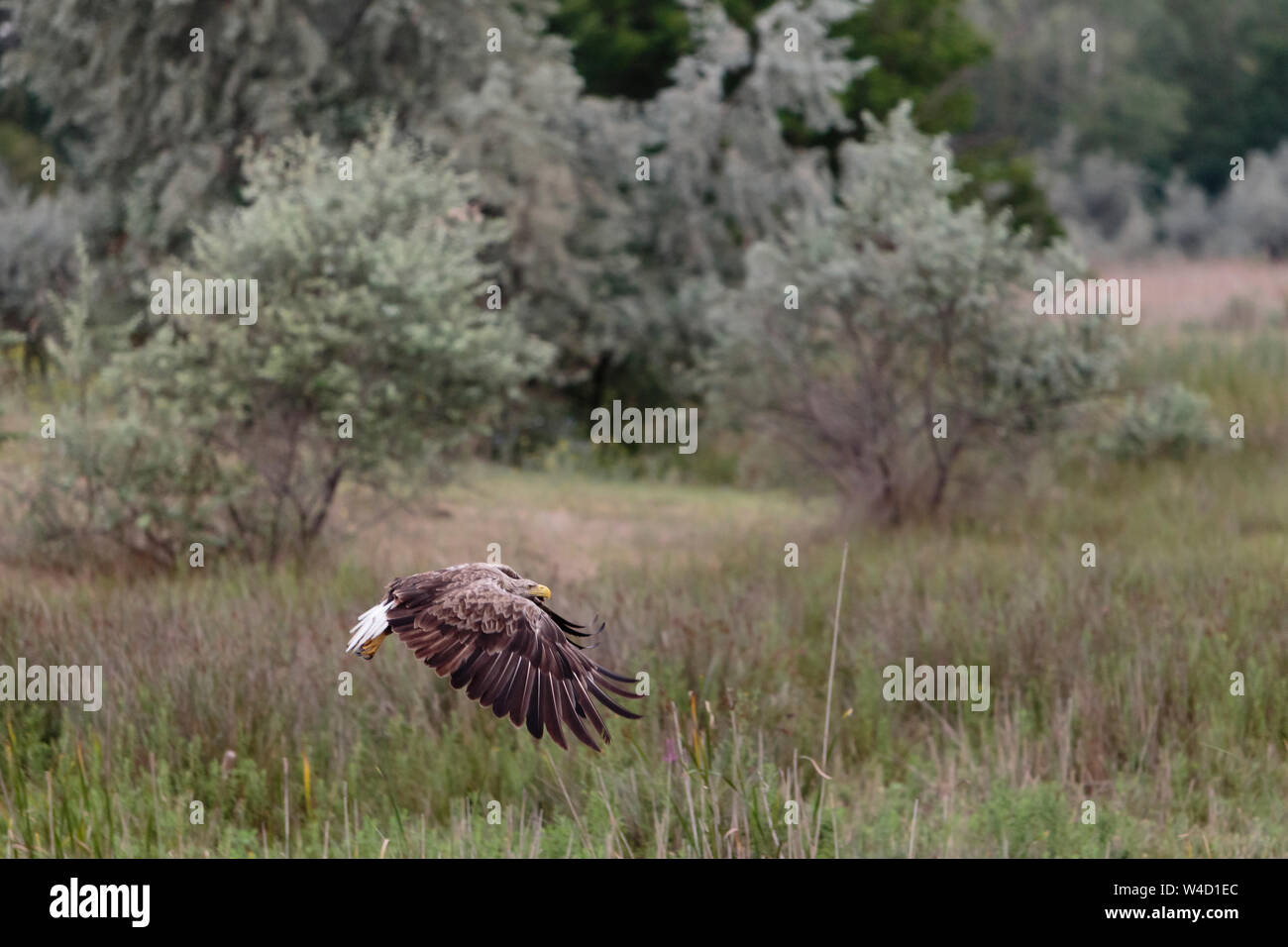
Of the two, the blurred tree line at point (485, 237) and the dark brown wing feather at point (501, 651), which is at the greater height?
the blurred tree line at point (485, 237)

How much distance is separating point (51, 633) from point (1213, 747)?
580 centimetres

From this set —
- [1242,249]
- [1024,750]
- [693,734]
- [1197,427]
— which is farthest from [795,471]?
[1242,249]

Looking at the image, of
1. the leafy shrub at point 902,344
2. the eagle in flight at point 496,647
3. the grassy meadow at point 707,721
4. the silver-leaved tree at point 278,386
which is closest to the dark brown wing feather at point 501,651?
the eagle in flight at point 496,647

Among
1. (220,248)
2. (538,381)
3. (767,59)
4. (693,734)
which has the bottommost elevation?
(693,734)

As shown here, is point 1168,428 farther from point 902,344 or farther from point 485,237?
point 485,237

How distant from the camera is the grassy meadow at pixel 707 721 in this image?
523cm

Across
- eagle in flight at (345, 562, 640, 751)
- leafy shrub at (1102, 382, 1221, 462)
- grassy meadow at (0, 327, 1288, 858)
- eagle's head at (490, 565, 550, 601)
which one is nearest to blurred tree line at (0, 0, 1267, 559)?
grassy meadow at (0, 327, 1288, 858)

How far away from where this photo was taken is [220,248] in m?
11.4

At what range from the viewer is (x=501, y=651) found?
149 inches

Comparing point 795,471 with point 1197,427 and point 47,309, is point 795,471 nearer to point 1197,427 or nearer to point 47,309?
point 1197,427

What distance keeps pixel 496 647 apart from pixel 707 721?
2889 millimetres

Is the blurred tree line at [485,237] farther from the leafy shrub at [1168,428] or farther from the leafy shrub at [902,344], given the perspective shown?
the leafy shrub at [1168,428]

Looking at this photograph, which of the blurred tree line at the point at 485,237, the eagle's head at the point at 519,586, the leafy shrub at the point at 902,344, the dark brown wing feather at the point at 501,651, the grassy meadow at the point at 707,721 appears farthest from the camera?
the leafy shrub at the point at 902,344

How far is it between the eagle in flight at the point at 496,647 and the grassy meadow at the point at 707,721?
0.59 meters
